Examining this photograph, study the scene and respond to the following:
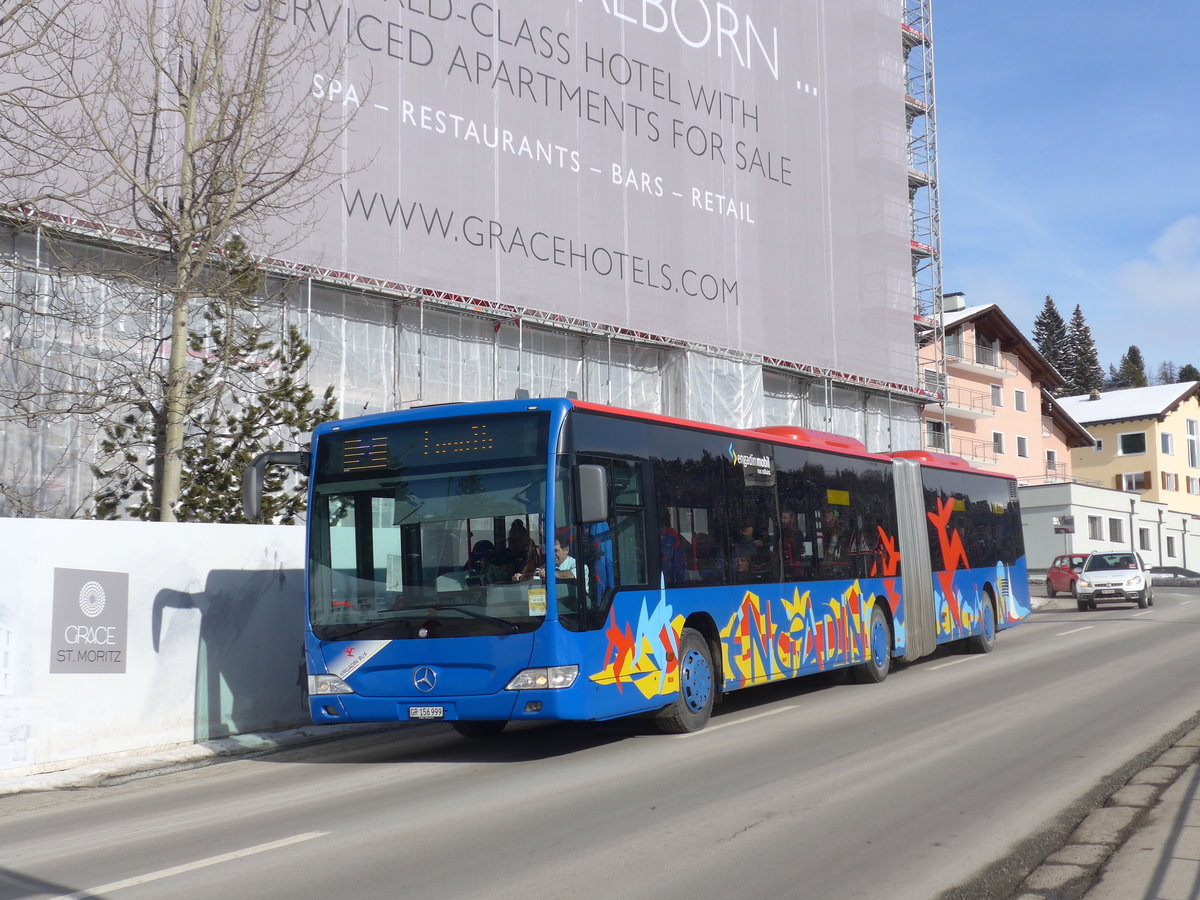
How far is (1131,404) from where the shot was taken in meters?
85.1

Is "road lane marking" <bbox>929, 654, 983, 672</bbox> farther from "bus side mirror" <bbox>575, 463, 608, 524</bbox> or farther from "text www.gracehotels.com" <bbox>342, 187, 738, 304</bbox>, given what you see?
"text www.gracehotels.com" <bbox>342, 187, 738, 304</bbox>

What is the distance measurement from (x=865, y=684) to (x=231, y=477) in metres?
9.60

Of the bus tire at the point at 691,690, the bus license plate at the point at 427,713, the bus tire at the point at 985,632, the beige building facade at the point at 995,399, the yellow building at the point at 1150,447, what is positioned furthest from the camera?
the yellow building at the point at 1150,447

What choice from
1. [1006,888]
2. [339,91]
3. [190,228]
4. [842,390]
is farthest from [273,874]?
[842,390]

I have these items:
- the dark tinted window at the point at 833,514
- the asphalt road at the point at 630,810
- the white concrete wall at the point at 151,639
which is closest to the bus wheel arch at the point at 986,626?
the dark tinted window at the point at 833,514

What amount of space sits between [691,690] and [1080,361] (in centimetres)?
13546

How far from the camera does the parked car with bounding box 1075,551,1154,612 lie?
36.0m

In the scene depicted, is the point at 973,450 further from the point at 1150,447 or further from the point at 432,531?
the point at 432,531

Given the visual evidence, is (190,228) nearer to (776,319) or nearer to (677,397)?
(677,397)

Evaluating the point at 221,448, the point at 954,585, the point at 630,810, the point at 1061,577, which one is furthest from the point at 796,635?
the point at 1061,577

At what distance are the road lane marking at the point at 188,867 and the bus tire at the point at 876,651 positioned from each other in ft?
34.0

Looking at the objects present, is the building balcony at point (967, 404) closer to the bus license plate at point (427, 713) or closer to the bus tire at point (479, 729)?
the bus tire at point (479, 729)

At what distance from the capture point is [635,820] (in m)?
7.70

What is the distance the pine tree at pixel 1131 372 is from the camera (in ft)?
553
